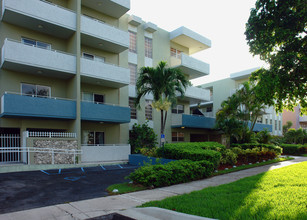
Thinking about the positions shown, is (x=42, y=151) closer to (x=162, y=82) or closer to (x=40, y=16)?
(x=40, y=16)

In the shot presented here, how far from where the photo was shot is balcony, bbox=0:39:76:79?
14680mm

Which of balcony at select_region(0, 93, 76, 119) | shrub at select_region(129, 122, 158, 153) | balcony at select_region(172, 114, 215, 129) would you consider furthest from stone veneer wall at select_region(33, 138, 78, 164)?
balcony at select_region(172, 114, 215, 129)

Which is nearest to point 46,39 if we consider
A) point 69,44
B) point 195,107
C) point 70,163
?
point 69,44

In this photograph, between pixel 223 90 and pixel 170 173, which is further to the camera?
pixel 223 90

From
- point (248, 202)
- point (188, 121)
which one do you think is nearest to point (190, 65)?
point (188, 121)

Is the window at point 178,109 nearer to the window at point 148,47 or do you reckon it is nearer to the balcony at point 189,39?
the window at point 148,47

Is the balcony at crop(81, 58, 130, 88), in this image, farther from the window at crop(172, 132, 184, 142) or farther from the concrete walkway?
the concrete walkway

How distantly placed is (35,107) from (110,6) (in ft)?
32.7

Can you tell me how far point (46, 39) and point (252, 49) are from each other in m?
13.9

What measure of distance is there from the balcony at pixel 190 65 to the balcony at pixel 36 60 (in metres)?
10.9

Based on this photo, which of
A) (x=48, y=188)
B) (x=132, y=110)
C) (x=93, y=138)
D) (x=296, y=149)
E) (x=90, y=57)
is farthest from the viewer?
(x=296, y=149)

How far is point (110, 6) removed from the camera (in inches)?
778

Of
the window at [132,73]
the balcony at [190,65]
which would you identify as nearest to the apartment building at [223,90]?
the balcony at [190,65]

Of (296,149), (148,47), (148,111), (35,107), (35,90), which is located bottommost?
(296,149)
